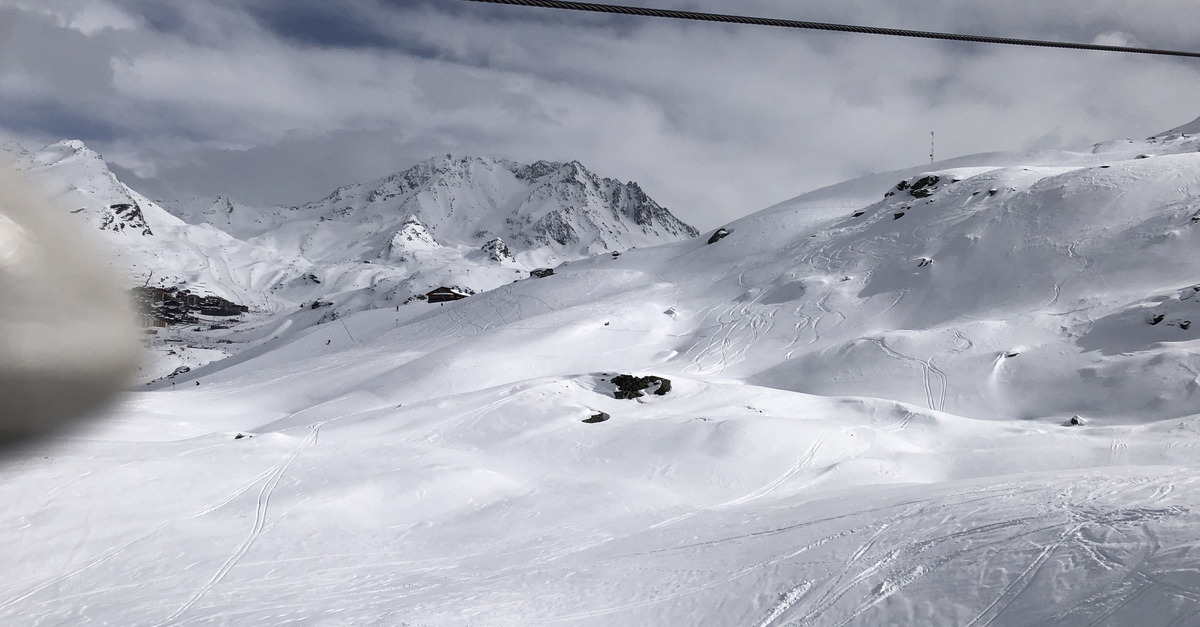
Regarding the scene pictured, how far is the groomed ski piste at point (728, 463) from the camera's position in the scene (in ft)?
27.2

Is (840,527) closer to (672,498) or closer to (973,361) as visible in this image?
(672,498)

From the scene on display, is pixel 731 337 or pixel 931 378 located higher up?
pixel 931 378

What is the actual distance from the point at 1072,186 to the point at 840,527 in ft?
164

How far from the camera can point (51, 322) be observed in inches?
180

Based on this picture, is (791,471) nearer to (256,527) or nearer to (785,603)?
(785,603)

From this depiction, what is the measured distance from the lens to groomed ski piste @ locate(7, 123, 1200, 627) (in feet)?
27.2

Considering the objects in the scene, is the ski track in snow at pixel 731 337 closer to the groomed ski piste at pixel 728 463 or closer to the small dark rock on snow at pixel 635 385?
the groomed ski piste at pixel 728 463

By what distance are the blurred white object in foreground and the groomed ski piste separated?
1.19 ft

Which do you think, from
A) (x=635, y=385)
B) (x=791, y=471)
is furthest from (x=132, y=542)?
(x=635, y=385)

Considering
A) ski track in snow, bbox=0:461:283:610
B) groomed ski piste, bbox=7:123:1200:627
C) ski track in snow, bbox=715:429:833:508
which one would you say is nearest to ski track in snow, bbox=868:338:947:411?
groomed ski piste, bbox=7:123:1200:627

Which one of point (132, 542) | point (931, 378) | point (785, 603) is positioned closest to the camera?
point (785, 603)

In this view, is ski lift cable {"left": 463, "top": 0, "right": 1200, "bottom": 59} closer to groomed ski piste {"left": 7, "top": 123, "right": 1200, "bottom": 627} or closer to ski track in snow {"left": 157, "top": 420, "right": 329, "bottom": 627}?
groomed ski piste {"left": 7, "top": 123, "right": 1200, "bottom": 627}

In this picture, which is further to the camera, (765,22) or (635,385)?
(635,385)

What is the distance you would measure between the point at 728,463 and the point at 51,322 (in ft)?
60.0
